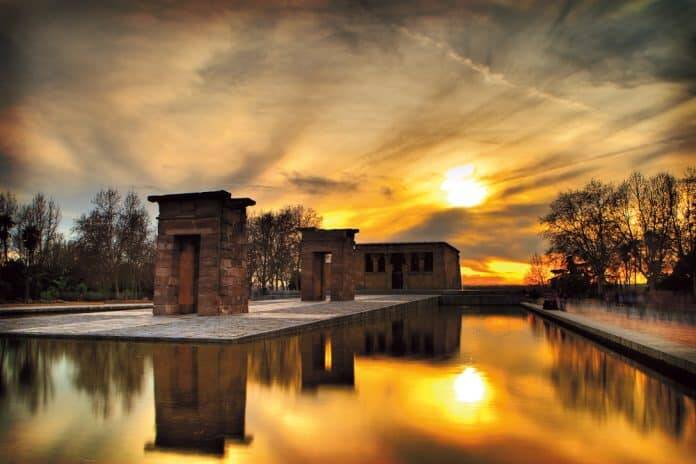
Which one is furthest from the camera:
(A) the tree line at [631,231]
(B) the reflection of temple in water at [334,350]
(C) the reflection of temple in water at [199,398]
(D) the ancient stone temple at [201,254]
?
(A) the tree line at [631,231]

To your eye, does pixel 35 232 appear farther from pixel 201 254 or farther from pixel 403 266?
pixel 403 266

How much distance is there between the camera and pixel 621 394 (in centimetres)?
798

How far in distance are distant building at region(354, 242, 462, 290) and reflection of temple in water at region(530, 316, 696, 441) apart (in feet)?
173

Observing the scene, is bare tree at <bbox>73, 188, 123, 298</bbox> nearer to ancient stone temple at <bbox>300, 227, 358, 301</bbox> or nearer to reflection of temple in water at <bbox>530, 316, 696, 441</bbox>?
ancient stone temple at <bbox>300, 227, 358, 301</bbox>

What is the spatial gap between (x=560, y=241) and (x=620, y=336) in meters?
36.5

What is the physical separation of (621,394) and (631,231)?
140 ft

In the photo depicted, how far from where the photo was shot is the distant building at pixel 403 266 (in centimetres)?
6469

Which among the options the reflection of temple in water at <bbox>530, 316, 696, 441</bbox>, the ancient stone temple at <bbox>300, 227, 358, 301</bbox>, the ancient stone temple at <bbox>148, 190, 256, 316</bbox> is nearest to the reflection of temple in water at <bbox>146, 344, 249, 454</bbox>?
the reflection of temple in water at <bbox>530, 316, 696, 441</bbox>

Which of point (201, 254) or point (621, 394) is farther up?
point (201, 254)

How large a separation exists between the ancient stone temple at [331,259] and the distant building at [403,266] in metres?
28.6

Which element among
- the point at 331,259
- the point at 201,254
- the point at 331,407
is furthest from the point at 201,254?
the point at 331,407

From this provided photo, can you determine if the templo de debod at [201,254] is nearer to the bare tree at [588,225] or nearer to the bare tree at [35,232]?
the bare tree at [35,232]

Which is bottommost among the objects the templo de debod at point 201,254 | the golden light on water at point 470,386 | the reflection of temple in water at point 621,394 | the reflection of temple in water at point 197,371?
the reflection of temple in water at point 621,394

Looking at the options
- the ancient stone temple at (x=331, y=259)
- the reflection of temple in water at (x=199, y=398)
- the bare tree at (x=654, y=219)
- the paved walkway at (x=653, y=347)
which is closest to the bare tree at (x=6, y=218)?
the ancient stone temple at (x=331, y=259)
